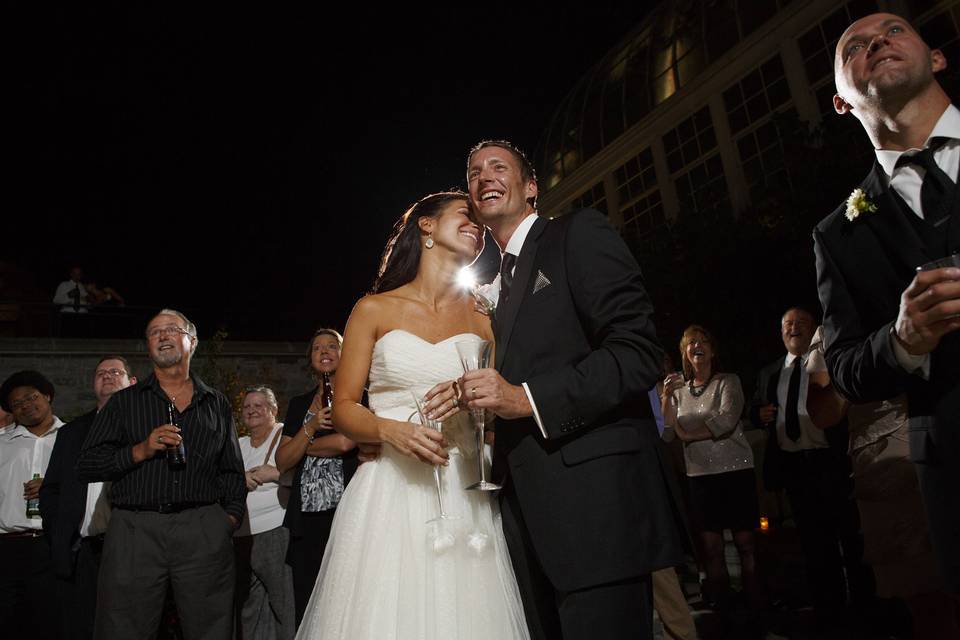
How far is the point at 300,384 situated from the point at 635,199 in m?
10.5

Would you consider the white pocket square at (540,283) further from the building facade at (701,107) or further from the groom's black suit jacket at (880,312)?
the building facade at (701,107)

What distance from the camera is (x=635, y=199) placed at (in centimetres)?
1738

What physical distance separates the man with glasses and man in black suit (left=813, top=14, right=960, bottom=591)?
5464mm

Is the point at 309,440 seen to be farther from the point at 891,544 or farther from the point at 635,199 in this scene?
the point at 635,199

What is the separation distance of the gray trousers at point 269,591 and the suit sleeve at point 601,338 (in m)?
3.59

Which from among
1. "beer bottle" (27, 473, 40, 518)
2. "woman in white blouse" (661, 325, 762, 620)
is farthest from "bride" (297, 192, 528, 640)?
"beer bottle" (27, 473, 40, 518)

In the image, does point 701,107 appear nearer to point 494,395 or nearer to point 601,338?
point 601,338

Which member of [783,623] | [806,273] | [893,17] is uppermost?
[806,273]

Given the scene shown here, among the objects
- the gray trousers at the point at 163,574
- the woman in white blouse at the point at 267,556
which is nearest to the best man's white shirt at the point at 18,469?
the woman in white blouse at the point at 267,556

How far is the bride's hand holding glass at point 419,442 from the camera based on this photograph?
215 centimetres

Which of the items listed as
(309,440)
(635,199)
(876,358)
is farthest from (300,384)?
(876,358)

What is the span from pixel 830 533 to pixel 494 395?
4.01 metres

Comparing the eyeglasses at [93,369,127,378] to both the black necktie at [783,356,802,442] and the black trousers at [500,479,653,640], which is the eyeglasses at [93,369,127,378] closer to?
the black trousers at [500,479,653,640]

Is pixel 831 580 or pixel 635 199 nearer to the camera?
pixel 831 580
